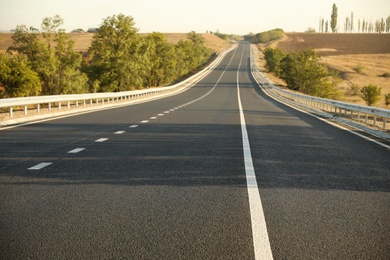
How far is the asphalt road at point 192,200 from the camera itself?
12.9 ft

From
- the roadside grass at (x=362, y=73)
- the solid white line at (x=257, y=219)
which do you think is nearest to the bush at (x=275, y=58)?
the roadside grass at (x=362, y=73)

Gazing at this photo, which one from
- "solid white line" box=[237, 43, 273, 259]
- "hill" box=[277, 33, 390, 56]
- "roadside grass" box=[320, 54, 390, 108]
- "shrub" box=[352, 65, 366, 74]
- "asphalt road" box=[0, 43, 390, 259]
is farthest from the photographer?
"hill" box=[277, 33, 390, 56]

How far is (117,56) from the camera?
59.9m

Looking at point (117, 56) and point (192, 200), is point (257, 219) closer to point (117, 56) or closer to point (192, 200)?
point (192, 200)

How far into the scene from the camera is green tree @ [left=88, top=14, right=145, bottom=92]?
58969mm

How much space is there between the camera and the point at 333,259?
366 centimetres

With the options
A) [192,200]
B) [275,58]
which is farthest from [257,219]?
[275,58]

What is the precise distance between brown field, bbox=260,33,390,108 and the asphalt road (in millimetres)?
59771

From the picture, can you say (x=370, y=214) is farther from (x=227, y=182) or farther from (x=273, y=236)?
(x=227, y=182)

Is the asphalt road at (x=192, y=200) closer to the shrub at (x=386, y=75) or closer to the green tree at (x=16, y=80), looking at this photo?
the green tree at (x=16, y=80)

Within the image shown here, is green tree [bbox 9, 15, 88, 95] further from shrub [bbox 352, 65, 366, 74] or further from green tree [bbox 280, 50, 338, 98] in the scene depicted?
shrub [bbox 352, 65, 366, 74]

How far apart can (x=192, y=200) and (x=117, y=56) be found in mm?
56543

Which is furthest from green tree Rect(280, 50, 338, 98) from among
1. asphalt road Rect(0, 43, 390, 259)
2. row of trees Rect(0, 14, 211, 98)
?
asphalt road Rect(0, 43, 390, 259)

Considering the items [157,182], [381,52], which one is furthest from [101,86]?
[381,52]
